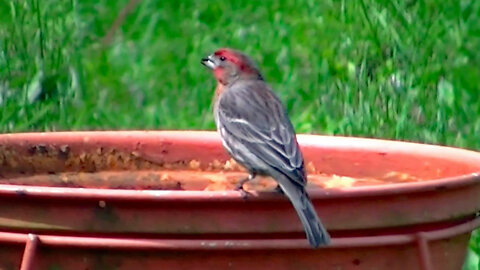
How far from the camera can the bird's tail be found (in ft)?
8.64

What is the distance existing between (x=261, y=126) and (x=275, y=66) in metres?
3.24

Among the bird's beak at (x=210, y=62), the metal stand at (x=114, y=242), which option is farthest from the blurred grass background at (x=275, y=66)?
the metal stand at (x=114, y=242)

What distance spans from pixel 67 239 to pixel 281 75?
4042mm

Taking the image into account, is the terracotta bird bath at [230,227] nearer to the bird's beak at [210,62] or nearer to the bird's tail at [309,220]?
the bird's tail at [309,220]

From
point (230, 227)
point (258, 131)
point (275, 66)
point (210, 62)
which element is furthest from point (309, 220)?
point (275, 66)

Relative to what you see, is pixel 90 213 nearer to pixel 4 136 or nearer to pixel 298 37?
pixel 4 136

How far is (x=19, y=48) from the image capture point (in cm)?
572

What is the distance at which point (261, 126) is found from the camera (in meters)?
3.56

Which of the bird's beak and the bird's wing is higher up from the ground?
the bird's beak

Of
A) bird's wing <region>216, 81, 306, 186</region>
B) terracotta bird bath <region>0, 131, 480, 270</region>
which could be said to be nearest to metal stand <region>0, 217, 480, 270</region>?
terracotta bird bath <region>0, 131, 480, 270</region>

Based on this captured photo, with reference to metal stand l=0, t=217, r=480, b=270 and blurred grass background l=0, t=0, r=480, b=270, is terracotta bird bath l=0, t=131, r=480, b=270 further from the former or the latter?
blurred grass background l=0, t=0, r=480, b=270

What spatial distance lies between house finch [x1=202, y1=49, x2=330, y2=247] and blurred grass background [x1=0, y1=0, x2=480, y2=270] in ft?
3.03

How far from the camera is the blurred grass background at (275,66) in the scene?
524 centimetres

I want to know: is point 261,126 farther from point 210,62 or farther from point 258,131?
point 210,62
